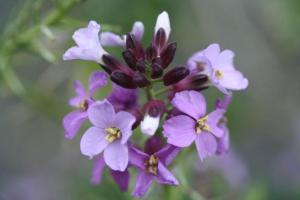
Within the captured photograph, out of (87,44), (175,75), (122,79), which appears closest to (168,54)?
(175,75)

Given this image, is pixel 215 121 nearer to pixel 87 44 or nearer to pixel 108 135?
pixel 108 135

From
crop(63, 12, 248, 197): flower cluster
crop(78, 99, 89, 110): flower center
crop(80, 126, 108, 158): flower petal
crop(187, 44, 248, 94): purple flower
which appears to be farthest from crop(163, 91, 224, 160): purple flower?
crop(78, 99, 89, 110): flower center

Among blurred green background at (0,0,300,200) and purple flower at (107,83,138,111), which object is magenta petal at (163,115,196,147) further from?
blurred green background at (0,0,300,200)

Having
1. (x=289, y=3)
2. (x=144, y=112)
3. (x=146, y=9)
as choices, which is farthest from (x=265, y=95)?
(x=144, y=112)

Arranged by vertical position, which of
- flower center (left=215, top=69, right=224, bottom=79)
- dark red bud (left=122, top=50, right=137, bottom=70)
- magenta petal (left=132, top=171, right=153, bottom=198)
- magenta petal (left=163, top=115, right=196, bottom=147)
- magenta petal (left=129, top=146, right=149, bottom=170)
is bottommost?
magenta petal (left=132, top=171, right=153, bottom=198)

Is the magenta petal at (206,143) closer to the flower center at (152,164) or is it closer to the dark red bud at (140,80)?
the flower center at (152,164)

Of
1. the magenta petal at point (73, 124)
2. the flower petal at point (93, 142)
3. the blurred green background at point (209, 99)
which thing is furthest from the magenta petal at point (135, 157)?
the blurred green background at point (209, 99)
